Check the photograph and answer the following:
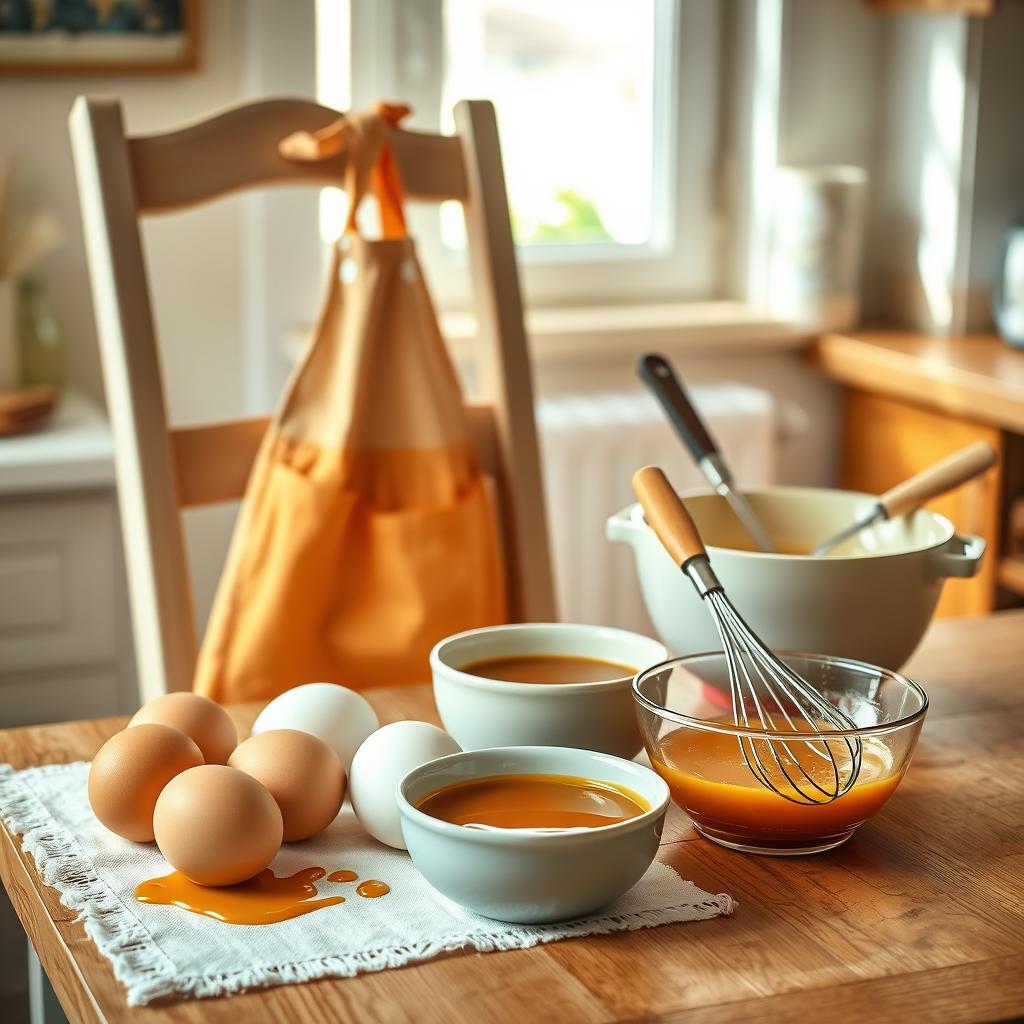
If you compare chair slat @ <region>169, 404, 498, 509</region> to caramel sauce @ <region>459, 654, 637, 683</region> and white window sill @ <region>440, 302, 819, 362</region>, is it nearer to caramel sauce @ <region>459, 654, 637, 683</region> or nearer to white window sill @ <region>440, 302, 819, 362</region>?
caramel sauce @ <region>459, 654, 637, 683</region>

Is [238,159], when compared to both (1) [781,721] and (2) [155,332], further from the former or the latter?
(1) [781,721]

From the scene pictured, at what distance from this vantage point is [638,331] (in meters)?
2.22

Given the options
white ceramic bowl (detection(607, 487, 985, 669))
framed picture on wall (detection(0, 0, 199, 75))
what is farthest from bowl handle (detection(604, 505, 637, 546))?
framed picture on wall (detection(0, 0, 199, 75))

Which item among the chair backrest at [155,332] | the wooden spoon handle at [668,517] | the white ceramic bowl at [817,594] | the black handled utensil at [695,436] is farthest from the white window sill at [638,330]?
the wooden spoon handle at [668,517]

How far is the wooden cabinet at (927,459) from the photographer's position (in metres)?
2.05

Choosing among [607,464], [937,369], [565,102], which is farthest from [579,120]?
[937,369]


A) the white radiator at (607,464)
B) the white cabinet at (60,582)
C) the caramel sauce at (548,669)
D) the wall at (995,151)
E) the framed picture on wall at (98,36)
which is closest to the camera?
the caramel sauce at (548,669)

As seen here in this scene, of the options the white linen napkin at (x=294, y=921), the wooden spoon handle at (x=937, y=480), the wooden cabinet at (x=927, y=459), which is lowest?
the wooden cabinet at (x=927, y=459)

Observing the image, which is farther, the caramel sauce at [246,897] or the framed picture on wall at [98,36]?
the framed picture on wall at [98,36]

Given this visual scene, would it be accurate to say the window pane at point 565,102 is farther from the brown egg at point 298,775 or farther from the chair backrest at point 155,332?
the brown egg at point 298,775

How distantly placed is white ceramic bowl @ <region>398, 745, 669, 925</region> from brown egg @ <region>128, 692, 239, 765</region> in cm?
15

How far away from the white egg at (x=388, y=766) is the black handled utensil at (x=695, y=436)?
32 centimetres

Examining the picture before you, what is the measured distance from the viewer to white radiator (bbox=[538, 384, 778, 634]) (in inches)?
82.7

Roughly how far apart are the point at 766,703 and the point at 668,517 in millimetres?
131
